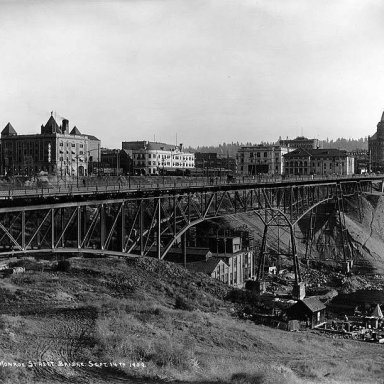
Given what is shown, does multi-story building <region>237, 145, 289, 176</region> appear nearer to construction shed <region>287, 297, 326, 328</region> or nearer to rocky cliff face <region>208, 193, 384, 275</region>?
rocky cliff face <region>208, 193, 384, 275</region>

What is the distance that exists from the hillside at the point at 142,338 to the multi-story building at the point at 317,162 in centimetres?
10572

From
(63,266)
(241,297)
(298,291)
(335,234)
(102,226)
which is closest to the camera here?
(102,226)

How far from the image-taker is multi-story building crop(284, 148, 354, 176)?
143625 mm

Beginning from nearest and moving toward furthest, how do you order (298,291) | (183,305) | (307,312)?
(183,305) < (307,312) < (298,291)

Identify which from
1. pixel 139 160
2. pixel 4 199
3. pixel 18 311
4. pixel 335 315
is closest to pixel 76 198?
pixel 4 199

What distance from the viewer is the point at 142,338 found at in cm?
2659

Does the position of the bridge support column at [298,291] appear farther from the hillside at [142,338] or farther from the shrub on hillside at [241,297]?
the hillside at [142,338]

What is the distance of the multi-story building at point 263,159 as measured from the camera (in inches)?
5753

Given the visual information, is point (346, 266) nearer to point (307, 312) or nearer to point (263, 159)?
point (307, 312)

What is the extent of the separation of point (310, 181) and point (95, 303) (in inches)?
1704

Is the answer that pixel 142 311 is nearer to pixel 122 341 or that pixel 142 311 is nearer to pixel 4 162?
pixel 122 341

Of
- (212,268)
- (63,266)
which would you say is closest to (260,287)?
(212,268)

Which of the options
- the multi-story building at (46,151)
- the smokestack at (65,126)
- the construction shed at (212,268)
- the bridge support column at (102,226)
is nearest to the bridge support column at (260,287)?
the construction shed at (212,268)

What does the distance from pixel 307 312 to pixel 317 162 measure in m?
107
